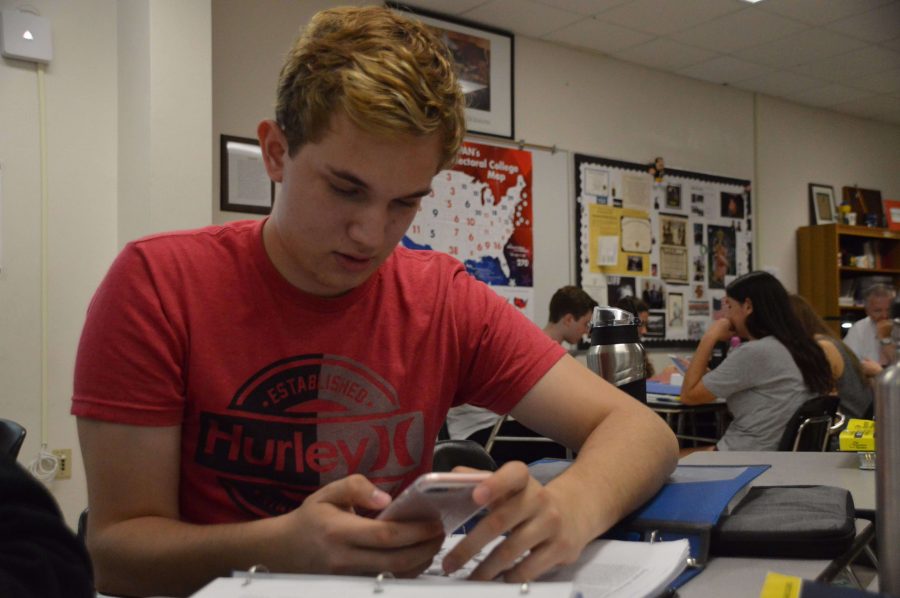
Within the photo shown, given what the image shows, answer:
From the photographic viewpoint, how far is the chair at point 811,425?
2.95 meters

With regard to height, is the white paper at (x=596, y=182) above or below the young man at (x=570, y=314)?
above

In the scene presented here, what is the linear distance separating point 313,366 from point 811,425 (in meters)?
2.56

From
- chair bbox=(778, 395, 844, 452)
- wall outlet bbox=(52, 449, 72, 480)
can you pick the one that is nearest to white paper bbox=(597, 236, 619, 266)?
chair bbox=(778, 395, 844, 452)

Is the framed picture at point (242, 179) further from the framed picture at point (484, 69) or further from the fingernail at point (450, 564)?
the fingernail at point (450, 564)

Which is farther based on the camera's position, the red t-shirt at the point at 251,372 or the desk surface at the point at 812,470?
the desk surface at the point at 812,470

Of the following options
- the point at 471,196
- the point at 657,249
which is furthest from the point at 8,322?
the point at 657,249

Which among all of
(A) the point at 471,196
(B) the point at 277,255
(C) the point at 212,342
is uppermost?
(A) the point at 471,196

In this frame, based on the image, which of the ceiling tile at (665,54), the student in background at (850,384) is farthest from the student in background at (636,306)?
the ceiling tile at (665,54)

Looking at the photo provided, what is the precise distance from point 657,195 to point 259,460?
16.1 feet

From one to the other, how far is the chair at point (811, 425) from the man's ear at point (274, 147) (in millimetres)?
2458

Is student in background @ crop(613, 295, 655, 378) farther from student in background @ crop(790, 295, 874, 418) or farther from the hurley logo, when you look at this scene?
the hurley logo

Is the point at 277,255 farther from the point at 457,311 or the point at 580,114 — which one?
the point at 580,114

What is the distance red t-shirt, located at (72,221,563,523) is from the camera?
97 cm

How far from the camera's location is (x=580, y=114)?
5.21 m
